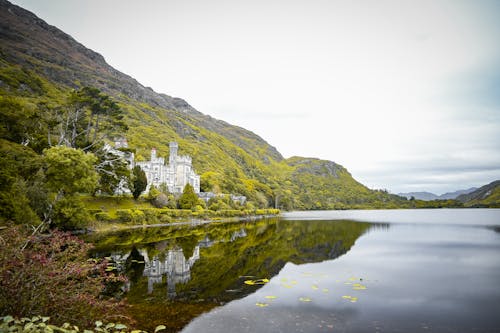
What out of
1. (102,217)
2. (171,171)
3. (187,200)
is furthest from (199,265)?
(171,171)

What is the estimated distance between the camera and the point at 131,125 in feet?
588

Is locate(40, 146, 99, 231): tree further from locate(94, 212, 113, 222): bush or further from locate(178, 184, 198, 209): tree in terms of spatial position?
locate(178, 184, 198, 209): tree

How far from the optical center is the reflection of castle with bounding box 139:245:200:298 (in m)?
18.0

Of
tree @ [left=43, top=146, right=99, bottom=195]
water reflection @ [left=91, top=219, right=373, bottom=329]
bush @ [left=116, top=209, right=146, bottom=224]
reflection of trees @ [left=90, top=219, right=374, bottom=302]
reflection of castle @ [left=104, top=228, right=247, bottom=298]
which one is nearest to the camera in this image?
water reflection @ [left=91, top=219, right=373, bottom=329]

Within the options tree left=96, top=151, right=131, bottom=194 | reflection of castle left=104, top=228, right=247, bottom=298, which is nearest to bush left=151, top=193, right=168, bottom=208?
tree left=96, top=151, right=131, bottom=194

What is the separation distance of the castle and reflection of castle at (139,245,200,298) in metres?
68.1

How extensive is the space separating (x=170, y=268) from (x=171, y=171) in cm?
7909

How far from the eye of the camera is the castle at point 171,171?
3652 inches

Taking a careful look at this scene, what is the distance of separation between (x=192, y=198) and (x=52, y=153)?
41017 mm

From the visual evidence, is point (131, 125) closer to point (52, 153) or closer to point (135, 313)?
point (52, 153)

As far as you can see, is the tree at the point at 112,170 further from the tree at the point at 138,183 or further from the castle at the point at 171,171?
the castle at the point at 171,171

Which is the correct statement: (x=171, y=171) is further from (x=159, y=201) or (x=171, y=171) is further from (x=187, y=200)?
(x=159, y=201)

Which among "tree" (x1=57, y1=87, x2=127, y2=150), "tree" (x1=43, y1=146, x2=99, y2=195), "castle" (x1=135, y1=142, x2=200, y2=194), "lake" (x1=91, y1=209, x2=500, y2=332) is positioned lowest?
"lake" (x1=91, y1=209, x2=500, y2=332)

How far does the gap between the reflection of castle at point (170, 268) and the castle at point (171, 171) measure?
68.1 metres
